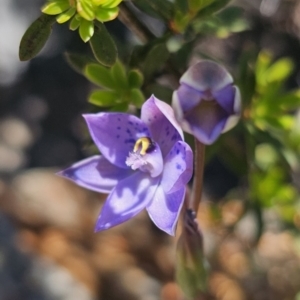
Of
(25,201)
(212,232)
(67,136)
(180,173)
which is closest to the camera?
(180,173)

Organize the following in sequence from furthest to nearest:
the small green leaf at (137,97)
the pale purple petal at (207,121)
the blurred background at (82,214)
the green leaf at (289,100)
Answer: the blurred background at (82,214)
the green leaf at (289,100)
the small green leaf at (137,97)
the pale purple petal at (207,121)

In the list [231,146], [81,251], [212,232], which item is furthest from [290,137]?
[81,251]

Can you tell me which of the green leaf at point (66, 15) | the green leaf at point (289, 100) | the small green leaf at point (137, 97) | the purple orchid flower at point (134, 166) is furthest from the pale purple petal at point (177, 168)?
the green leaf at point (289, 100)

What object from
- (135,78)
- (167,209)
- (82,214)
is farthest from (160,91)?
(82,214)

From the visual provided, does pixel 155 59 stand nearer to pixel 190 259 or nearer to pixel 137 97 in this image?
pixel 137 97

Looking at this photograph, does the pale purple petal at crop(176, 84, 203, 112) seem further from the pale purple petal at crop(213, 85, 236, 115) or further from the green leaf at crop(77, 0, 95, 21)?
the green leaf at crop(77, 0, 95, 21)

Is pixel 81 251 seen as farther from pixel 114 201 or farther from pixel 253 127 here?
pixel 114 201

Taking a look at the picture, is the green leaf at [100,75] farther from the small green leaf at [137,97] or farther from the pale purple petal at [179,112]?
the pale purple petal at [179,112]
